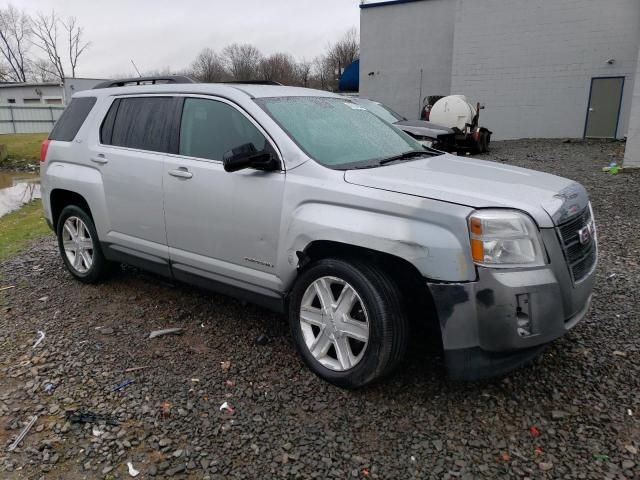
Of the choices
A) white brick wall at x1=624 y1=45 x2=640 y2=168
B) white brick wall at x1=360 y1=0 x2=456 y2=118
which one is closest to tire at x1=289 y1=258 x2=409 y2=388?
white brick wall at x1=624 y1=45 x2=640 y2=168

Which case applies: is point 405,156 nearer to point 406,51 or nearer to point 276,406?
point 276,406

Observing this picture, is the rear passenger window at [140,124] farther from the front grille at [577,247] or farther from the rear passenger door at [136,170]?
the front grille at [577,247]

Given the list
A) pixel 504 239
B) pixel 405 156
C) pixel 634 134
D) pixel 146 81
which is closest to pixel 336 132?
pixel 405 156

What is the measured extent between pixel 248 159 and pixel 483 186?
1.48 m

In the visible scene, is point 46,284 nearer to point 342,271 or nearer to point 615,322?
point 342,271

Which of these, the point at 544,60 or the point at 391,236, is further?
the point at 544,60

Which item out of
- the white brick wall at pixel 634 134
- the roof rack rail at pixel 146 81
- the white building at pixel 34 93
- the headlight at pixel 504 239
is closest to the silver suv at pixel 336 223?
the headlight at pixel 504 239

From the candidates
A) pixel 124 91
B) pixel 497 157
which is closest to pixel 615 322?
pixel 124 91

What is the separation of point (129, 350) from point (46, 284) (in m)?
2.05

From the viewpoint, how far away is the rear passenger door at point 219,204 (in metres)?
3.35

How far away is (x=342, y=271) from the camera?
2971 millimetres

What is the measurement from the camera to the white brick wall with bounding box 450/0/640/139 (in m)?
17.7

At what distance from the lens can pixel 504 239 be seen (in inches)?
103

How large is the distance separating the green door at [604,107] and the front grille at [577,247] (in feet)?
59.5
